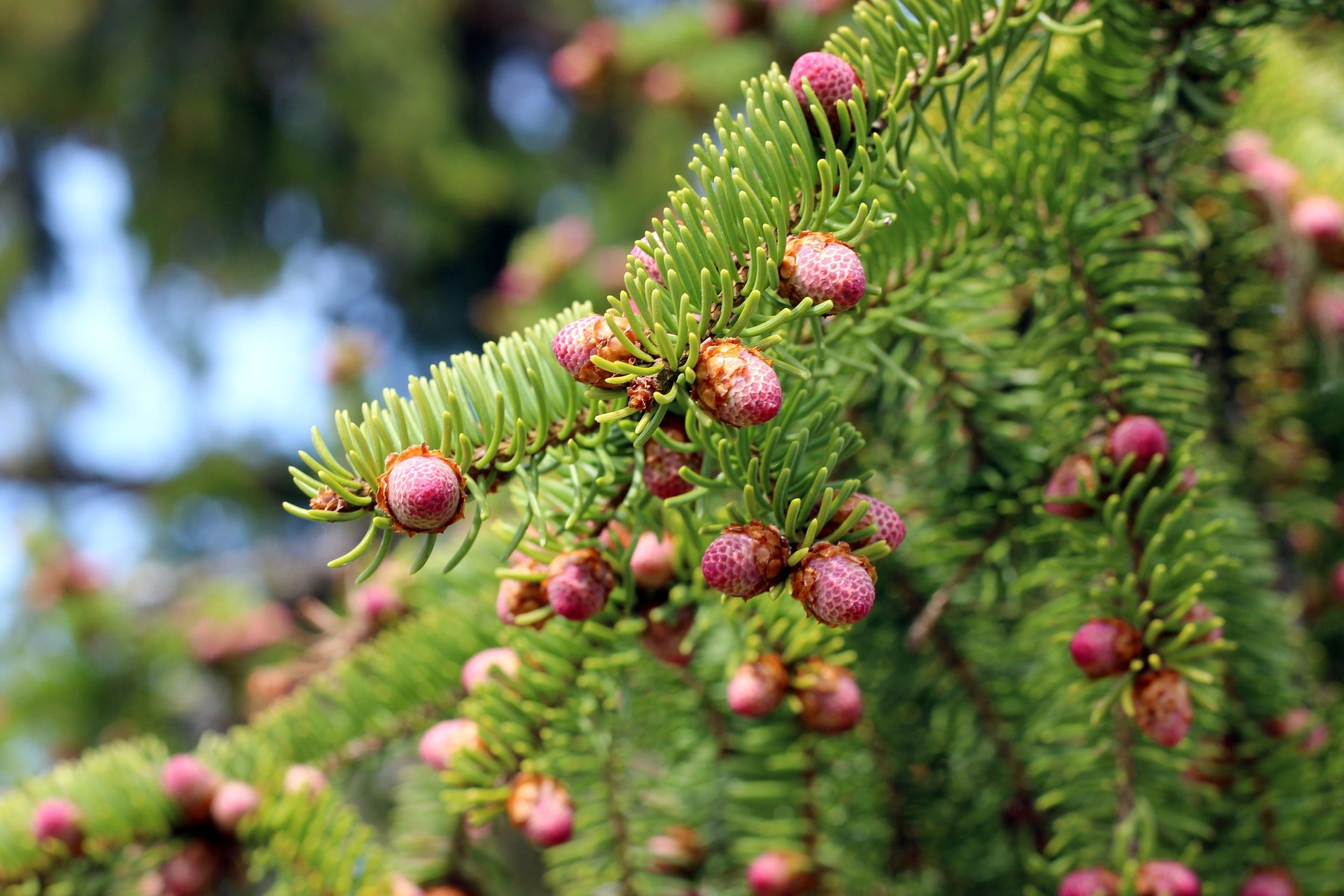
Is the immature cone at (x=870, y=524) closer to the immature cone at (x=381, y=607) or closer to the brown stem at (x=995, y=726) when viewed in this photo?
the brown stem at (x=995, y=726)

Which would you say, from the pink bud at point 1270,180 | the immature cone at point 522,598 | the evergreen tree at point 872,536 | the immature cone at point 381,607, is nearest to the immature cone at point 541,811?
the evergreen tree at point 872,536

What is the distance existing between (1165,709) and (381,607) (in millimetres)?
560

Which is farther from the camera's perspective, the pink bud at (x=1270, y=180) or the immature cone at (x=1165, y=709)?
the pink bud at (x=1270, y=180)

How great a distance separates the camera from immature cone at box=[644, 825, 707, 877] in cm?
60

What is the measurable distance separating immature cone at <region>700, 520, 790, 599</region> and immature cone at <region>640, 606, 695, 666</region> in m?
0.12

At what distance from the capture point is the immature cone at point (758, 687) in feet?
1.41

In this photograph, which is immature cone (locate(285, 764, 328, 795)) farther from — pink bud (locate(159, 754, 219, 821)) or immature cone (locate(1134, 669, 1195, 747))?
immature cone (locate(1134, 669, 1195, 747))

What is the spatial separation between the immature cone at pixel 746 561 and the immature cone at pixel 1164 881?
264mm

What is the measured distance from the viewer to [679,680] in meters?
0.53

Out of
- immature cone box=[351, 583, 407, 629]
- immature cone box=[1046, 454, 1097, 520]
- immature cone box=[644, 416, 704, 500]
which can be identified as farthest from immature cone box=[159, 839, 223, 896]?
immature cone box=[1046, 454, 1097, 520]

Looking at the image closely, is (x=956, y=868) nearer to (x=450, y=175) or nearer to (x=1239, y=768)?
(x=1239, y=768)

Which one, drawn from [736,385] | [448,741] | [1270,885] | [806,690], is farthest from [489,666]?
[1270,885]

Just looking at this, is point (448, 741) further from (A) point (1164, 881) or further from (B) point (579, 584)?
(A) point (1164, 881)

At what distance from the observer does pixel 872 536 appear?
336 mm
